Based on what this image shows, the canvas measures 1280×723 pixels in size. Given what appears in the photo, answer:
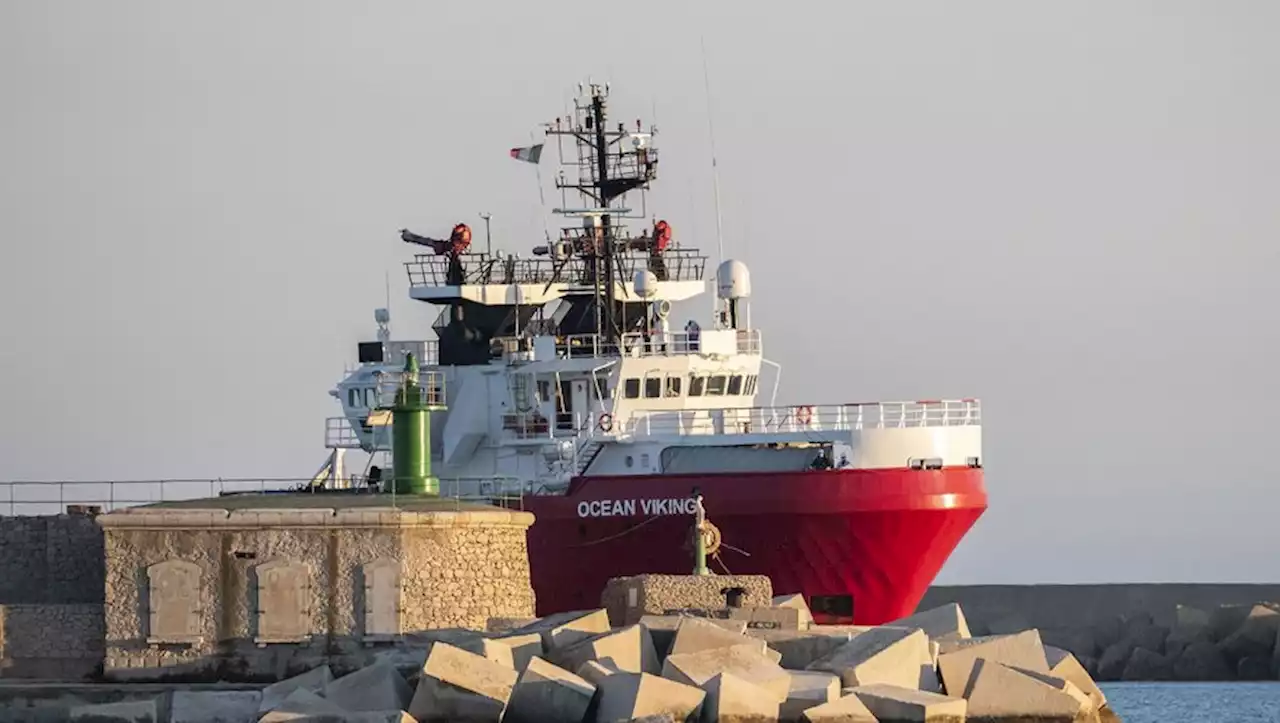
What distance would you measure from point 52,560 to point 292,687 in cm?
456

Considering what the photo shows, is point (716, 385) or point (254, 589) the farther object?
point (716, 385)

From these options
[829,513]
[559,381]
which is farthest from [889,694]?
[559,381]

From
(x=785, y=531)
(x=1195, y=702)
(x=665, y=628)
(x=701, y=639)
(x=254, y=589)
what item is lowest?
(x=1195, y=702)

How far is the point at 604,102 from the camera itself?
160 ft

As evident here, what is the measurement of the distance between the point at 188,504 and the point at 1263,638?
3224 cm

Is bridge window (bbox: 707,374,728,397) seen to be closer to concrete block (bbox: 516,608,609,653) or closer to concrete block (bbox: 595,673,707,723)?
concrete block (bbox: 516,608,609,653)

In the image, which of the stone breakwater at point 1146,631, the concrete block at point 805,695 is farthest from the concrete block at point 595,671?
the stone breakwater at point 1146,631

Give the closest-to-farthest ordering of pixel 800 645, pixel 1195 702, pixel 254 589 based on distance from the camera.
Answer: pixel 800 645 < pixel 254 589 < pixel 1195 702

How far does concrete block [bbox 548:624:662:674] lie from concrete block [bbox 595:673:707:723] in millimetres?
862

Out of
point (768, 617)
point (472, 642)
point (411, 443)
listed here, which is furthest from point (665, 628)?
point (411, 443)

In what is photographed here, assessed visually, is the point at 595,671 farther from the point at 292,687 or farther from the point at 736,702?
the point at 292,687

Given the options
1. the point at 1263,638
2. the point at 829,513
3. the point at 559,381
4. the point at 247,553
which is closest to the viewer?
the point at 247,553

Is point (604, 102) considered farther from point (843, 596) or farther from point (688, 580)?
point (688, 580)

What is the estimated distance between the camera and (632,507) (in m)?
44.4
